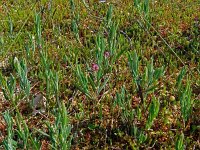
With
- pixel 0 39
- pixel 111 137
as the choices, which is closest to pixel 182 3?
pixel 0 39

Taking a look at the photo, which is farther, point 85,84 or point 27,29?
point 27,29

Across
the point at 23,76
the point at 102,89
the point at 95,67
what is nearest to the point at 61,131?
the point at 23,76

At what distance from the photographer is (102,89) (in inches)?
114

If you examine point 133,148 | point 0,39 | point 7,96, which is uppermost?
point 0,39

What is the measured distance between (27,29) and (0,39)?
2.62 ft

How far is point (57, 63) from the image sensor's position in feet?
10.8

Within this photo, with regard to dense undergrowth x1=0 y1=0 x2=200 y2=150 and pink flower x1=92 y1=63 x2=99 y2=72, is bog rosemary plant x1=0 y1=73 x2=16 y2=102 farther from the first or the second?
pink flower x1=92 y1=63 x2=99 y2=72

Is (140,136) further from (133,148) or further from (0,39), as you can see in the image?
(0,39)

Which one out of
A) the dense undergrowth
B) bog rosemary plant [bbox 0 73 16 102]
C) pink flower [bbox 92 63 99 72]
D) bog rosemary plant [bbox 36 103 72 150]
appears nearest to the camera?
bog rosemary plant [bbox 36 103 72 150]

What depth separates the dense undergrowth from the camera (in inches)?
92.4

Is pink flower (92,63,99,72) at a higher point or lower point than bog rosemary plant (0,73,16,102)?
higher

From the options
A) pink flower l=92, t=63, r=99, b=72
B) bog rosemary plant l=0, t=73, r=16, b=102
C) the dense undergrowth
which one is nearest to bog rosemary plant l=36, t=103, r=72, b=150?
the dense undergrowth

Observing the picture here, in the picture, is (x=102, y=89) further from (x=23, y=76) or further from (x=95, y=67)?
(x=23, y=76)

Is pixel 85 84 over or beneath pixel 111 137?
over
